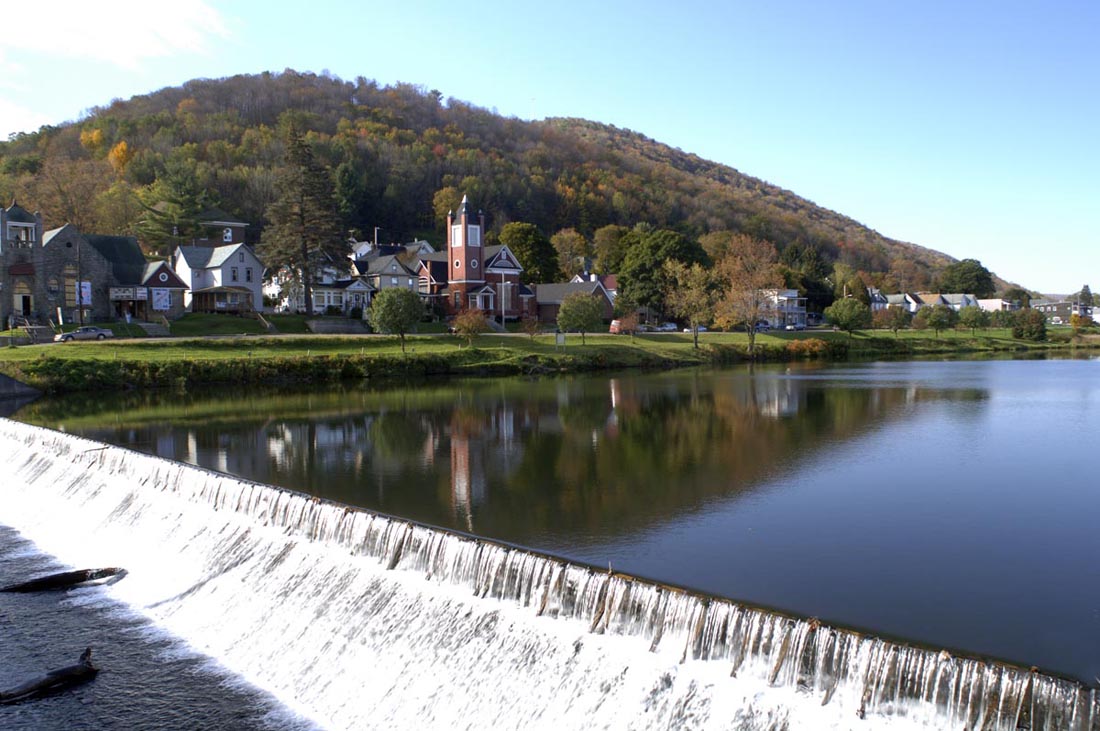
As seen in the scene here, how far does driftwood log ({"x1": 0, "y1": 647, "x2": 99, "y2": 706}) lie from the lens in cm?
1089

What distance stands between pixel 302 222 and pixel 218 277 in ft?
26.3

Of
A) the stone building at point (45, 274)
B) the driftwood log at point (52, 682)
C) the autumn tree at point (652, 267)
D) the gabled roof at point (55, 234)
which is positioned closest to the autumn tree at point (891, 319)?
the autumn tree at point (652, 267)

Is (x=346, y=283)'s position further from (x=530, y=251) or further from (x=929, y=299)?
(x=929, y=299)

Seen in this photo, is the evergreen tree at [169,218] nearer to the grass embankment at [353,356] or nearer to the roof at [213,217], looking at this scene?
the roof at [213,217]

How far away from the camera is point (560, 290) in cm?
7994

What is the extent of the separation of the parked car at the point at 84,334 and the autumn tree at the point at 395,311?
654 inches

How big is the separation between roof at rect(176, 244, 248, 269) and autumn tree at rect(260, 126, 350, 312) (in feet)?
10.6

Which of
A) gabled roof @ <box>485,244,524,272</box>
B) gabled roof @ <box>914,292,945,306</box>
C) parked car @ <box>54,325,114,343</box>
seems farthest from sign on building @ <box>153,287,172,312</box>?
gabled roof @ <box>914,292,945,306</box>

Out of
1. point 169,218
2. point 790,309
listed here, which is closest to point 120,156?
point 169,218

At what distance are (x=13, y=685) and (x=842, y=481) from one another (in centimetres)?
1717

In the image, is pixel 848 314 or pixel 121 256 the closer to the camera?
pixel 121 256

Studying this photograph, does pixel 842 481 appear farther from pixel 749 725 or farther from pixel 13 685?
pixel 13 685

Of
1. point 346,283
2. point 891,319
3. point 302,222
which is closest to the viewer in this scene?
point 302,222

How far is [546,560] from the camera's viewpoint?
11320 millimetres
